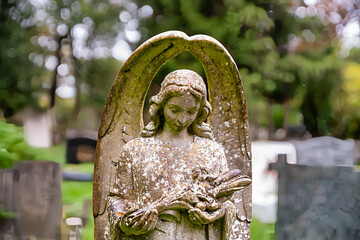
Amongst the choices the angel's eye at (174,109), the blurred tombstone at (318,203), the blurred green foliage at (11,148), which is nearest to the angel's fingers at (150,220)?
the angel's eye at (174,109)

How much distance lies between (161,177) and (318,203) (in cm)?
394

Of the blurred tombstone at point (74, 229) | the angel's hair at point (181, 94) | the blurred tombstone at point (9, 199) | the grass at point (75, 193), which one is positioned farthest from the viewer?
the grass at point (75, 193)

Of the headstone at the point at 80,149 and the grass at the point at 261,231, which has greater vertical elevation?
the headstone at the point at 80,149

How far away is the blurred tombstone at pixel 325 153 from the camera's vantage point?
6305mm

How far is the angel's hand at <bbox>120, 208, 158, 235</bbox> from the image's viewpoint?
7.79 feet

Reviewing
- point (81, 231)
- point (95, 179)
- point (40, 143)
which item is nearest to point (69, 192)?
point (81, 231)

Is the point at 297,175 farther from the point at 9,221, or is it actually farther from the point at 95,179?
the point at 9,221

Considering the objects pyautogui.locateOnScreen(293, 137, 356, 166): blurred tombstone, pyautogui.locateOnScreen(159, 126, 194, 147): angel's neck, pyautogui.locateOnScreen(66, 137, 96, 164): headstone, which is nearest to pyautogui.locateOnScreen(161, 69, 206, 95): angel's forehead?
pyautogui.locateOnScreen(159, 126, 194, 147): angel's neck

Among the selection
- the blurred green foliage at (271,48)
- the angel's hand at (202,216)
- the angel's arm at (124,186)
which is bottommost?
the angel's hand at (202,216)

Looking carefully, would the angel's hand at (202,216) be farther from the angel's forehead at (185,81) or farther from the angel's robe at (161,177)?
the angel's forehead at (185,81)

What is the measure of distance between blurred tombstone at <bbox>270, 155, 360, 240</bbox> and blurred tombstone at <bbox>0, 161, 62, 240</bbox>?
3.12 m

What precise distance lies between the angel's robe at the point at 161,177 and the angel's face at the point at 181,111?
0.16 m

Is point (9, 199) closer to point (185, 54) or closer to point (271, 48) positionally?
point (185, 54)

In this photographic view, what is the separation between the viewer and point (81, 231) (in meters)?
6.10
